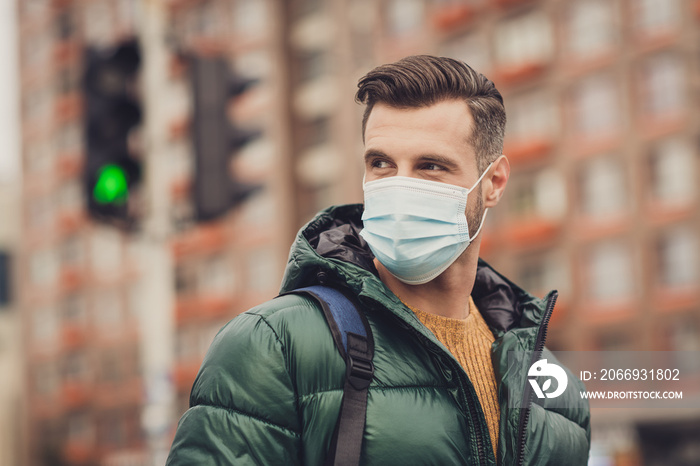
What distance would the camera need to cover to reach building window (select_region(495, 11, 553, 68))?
34.4 meters

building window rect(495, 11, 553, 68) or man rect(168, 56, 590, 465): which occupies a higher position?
building window rect(495, 11, 553, 68)

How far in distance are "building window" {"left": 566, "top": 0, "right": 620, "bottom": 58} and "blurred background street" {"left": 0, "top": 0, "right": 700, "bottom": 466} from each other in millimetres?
71

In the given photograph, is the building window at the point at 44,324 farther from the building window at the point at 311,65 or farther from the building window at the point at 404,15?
the building window at the point at 404,15

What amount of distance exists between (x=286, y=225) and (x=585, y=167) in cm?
1536

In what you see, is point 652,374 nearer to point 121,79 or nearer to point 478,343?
point 478,343

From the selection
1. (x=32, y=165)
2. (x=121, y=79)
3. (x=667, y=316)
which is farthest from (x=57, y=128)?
(x=121, y=79)

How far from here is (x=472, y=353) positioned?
2.72 m

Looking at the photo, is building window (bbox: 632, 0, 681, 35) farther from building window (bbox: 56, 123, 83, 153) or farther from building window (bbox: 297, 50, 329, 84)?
building window (bbox: 56, 123, 83, 153)

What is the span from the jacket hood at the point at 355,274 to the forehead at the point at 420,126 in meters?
0.31

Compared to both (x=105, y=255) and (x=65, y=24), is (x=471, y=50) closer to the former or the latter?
(x=105, y=255)

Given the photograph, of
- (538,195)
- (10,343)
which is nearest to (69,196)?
(10,343)

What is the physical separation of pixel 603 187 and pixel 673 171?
8.33 feet

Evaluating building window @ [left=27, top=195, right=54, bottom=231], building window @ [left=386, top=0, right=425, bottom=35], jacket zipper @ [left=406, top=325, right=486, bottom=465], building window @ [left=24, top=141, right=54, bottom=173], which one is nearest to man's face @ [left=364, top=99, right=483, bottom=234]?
jacket zipper @ [left=406, top=325, right=486, bottom=465]

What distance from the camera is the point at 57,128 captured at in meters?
56.9
